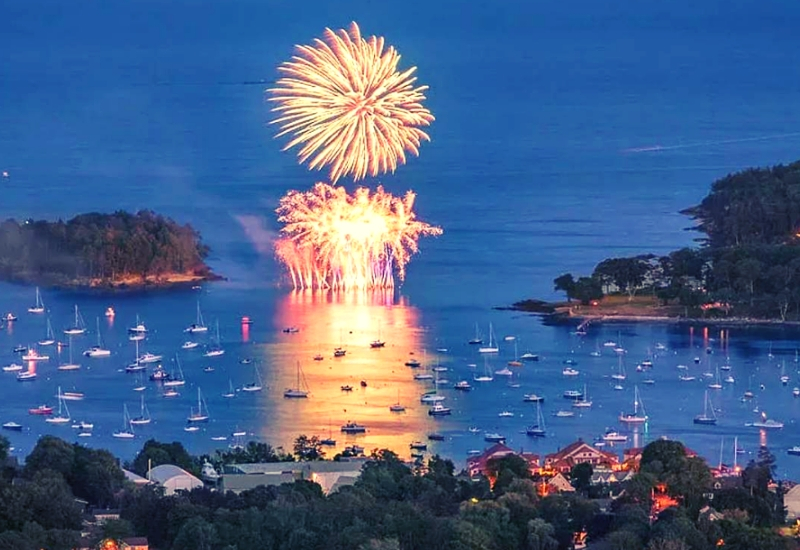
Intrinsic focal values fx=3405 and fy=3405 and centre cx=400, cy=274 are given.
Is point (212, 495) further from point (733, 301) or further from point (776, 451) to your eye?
point (733, 301)

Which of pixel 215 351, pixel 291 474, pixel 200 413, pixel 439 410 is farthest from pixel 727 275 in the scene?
pixel 291 474

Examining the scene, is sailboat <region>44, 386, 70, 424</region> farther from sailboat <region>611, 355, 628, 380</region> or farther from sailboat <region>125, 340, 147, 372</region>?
sailboat <region>611, 355, 628, 380</region>

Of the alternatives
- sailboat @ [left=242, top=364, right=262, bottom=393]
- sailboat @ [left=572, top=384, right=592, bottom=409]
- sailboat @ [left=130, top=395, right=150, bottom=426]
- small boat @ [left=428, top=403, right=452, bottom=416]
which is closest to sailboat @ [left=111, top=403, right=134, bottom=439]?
sailboat @ [left=130, top=395, right=150, bottom=426]

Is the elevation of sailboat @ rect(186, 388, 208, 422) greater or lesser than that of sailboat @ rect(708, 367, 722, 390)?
lesser

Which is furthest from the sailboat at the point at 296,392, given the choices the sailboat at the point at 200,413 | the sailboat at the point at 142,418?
the sailboat at the point at 142,418

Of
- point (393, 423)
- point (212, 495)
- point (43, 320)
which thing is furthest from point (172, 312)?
point (212, 495)

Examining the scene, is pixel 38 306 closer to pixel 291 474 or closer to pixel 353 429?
pixel 353 429

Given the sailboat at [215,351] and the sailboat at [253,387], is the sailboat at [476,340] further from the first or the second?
the sailboat at [253,387]
